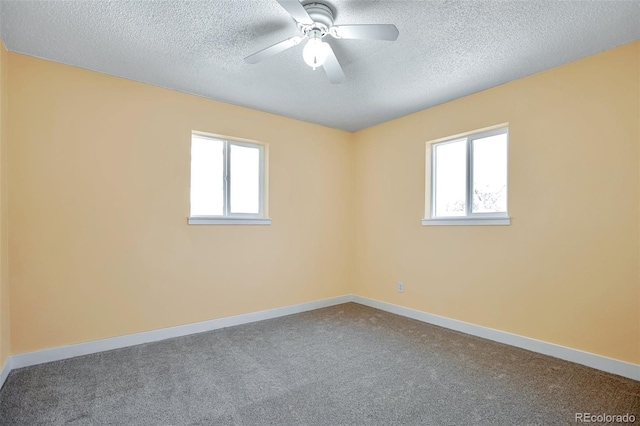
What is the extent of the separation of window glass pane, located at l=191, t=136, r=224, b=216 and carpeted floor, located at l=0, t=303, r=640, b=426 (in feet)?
4.30

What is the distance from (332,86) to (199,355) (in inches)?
104

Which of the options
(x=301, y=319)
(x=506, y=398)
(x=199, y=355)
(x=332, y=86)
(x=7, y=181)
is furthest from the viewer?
(x=301, y=319)

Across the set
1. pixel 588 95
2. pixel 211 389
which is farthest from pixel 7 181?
pixel 588 95

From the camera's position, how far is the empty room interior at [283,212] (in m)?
1.99

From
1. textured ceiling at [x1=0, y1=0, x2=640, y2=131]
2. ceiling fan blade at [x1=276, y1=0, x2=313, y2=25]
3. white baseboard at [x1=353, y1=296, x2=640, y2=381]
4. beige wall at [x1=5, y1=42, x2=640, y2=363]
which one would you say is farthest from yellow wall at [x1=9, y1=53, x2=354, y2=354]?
ceiling fan blade at [x1=276, y1=0, x2=313, y2=25]

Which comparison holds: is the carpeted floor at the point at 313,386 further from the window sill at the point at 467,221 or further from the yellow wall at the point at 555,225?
the window sill at the point at 467,221

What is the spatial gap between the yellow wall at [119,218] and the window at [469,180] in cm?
173

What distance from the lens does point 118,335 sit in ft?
9.20

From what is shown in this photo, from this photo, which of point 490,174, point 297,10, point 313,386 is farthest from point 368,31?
point 313,386

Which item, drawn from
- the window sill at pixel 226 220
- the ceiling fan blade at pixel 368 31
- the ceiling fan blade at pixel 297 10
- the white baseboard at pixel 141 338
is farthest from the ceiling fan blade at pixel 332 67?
the white baseboard at pixel 141 338

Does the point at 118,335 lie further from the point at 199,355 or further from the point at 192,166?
the point at 192,166

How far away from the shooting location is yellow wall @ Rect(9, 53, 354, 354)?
2480 mm

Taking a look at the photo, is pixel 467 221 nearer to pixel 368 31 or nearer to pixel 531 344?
pixel 531 344

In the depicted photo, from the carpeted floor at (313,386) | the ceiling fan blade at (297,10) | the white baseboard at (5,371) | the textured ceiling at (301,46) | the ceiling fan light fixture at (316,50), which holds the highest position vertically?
the textured ceiling at (301,46)
